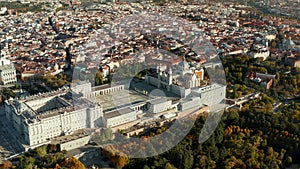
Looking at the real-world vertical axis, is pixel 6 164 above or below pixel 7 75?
below

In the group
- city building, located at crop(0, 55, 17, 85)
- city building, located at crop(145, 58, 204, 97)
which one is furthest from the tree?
city building, located at crop(0, 55, 17, 85)

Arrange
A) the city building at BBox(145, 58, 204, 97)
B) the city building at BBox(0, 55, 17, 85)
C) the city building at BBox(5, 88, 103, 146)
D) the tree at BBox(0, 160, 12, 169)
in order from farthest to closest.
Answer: the city building at BBox(0, 55, 17, 85)
the city building at BBox(145, 58, 204, 97)
the city building at BBox(5, 88, 103, 146)
the tree at BBox(0, 160, 12, 169)

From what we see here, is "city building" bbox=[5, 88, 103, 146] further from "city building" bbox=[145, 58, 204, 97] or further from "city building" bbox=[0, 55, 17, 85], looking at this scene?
"city building" bbox=[0, 55, 17, 85]

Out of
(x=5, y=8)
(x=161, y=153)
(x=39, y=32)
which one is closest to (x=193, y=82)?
(x=161, y=153)

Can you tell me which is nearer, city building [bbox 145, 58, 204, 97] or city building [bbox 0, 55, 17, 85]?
city building [bbox 145, 58, 204, 97]

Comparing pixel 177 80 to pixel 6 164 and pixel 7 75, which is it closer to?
pixel 6 164

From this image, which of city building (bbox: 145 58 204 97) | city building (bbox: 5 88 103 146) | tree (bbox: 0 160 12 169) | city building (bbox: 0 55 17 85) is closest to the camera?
tree (bbox: 0 160 12 169)

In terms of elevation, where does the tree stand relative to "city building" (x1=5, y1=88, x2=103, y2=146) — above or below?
below

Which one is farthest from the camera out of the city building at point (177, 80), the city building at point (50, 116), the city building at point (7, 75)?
the city building at point (7, 75)

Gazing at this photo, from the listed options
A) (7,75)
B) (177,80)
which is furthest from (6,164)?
(7,75)

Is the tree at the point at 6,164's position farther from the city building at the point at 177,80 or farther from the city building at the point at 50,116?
the city building at the point at 177,80

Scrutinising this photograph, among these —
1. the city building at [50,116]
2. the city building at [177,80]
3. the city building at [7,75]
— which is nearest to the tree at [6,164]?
the city building at [50,116]
